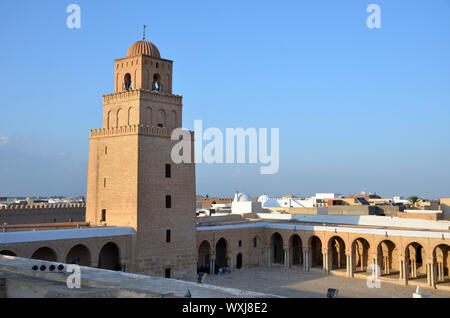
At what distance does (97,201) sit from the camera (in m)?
26.5

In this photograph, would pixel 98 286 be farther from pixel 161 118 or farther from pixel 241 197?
pixel 241 197

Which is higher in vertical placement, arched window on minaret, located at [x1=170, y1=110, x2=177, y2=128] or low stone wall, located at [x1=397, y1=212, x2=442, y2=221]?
arched window on minaret, located at [x1=170, y1=110, x2=177, y2=128]

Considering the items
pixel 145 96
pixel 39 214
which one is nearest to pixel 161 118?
pixel 145 96

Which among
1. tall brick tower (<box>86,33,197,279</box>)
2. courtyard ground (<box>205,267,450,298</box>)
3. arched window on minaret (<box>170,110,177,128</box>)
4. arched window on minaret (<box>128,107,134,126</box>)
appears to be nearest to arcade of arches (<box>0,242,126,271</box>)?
tall brick tower (<box>86,33,197,279</box>)

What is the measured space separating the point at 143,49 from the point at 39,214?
16249mm

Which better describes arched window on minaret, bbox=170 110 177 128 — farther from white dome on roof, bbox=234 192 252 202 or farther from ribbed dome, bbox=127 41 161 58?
white dome on roof, bbox=234 192 252 202

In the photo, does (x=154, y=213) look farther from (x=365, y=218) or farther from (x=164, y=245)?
(x=365, y=218)

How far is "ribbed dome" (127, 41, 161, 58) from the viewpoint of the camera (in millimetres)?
27266

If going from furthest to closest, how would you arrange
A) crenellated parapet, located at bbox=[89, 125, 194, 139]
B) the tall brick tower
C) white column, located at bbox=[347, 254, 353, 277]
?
white column, located at bbox=[347, 254, 353, 277], crenellated parapet, located at bbox=[89, 125, 194, 139], the tall brick tower

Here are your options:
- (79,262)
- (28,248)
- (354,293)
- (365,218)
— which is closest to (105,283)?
(28,248)

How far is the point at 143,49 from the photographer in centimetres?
2727

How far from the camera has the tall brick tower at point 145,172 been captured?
24969mm

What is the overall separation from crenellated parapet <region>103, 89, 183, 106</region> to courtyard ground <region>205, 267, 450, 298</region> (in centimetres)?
1120
